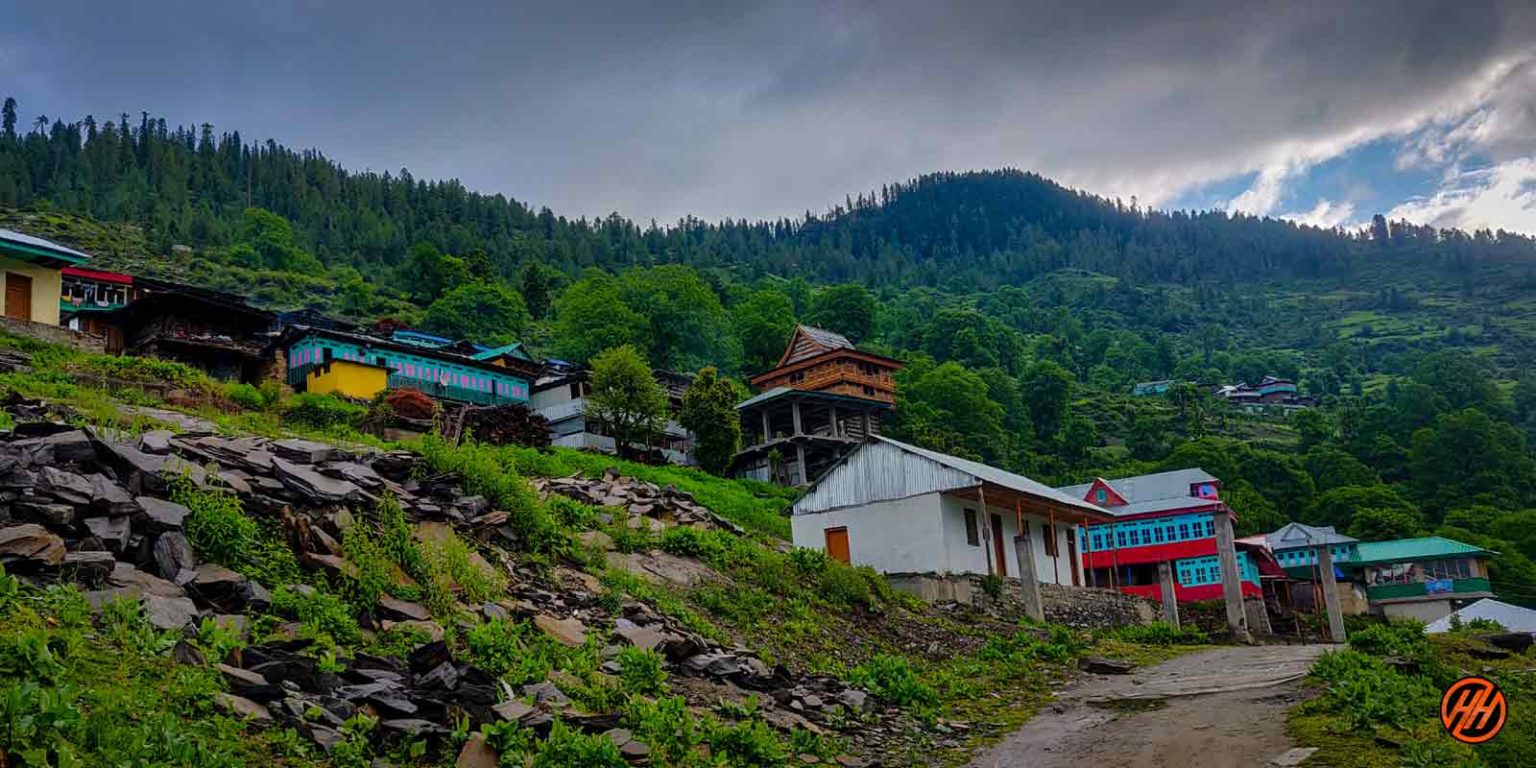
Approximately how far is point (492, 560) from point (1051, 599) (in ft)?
72.2

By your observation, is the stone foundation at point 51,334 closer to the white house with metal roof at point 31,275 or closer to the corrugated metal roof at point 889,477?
the white house with metal roof at point 31,275

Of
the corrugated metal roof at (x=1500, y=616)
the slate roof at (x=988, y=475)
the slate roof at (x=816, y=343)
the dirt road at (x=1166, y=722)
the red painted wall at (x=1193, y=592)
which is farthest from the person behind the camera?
the slate roof at (x=816, y=343)

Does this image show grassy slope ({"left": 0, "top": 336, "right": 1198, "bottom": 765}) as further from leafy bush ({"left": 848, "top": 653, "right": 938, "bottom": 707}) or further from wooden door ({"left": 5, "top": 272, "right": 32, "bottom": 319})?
wooden door ({"left": 5, "top": 272, "right": 32, "bottom": 319})

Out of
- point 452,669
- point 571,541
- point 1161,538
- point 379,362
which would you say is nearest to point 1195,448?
point 1161,538

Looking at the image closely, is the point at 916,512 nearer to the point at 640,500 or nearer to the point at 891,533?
the point at 891,533

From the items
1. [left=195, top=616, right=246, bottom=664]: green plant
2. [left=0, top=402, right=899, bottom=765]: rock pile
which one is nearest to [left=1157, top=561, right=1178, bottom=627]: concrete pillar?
[left=0, top=402, right=899, bottom=765]: rock pile

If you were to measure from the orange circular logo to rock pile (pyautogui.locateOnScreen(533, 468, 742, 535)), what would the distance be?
794 inches

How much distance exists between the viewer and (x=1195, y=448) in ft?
288

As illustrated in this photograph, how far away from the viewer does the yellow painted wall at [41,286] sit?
124 feet

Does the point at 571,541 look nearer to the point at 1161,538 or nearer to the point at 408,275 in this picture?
the point at 1161,538

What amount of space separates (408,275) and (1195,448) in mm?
82861

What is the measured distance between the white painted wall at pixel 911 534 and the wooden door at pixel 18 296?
96.6ft

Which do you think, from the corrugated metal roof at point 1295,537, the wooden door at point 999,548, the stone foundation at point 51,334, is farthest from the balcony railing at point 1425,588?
the stone foundation at point 51,334

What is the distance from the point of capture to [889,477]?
34.6 metres
